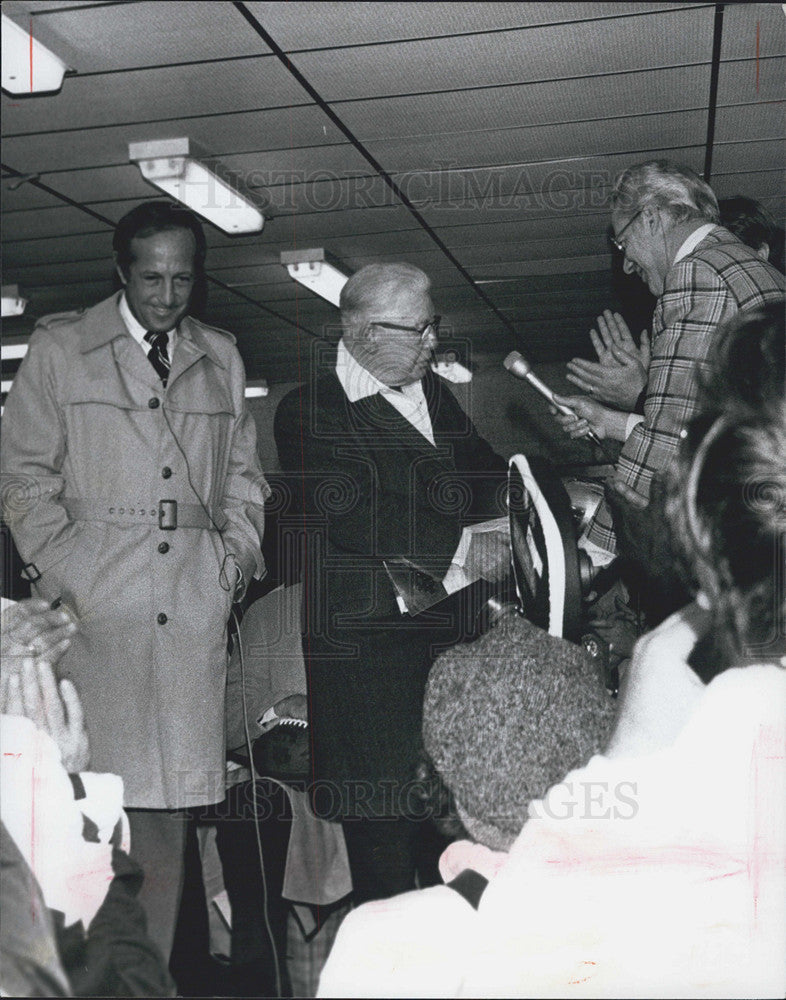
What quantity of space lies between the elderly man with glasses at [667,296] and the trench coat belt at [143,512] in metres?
0.83

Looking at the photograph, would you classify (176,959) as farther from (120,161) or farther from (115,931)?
(120,161)

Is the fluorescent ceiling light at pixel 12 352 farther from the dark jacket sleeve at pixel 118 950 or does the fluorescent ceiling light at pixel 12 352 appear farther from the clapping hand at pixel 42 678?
the dark jacket sleeve at pixel 118 950

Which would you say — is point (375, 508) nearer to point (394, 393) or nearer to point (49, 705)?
point (394, 393)

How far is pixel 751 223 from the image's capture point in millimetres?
2383

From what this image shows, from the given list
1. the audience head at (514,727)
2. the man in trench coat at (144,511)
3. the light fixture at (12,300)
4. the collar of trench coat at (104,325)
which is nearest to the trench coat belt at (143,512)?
the man in trench coat at (144,511)

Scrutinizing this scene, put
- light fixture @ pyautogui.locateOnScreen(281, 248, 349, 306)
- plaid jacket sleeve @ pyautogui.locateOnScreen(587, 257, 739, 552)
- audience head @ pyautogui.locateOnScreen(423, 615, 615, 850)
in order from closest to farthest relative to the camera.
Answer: audience head @ pyautogui.locateOnScreen(423, 615, 615, 850) → plaid jacket sleeve @ pyautogui.locateOnScreen(587, 257, 739, 552) → light fixture @ pyautogui.locateOnScreen(281, 248, 349, 306)

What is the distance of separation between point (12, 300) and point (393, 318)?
877 millimetres

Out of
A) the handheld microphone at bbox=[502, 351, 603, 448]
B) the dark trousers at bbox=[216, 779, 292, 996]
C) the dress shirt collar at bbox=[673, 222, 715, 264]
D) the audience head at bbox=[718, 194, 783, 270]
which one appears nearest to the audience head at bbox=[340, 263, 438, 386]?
the handheld microphone at bbox=[502, 351, 603, 448]

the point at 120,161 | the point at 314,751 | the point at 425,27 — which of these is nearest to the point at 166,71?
the point at 120,161

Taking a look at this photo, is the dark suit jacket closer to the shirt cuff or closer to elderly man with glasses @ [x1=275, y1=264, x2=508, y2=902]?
elderly man with glasses @ [x1=275, y1=264, x2=508, y2=902]

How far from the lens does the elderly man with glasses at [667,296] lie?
7.46ft

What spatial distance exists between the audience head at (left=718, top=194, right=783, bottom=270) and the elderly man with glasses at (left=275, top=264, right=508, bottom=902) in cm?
69

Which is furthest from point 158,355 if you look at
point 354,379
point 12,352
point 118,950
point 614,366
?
point 118,950

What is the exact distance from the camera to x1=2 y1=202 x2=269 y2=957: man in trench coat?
234 cm
